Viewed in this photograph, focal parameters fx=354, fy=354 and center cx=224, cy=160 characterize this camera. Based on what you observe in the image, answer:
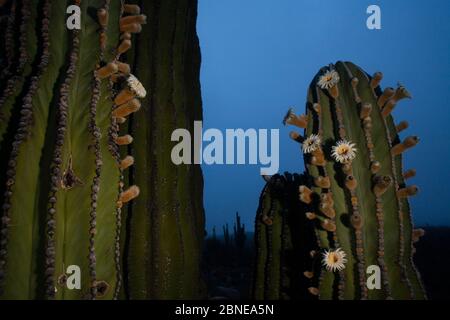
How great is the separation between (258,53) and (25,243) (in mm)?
73339

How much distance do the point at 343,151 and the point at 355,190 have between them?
22cm

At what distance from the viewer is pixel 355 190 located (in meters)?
1.93

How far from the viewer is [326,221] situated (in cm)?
188

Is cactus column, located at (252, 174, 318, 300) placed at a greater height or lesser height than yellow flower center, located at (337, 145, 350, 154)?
lesser

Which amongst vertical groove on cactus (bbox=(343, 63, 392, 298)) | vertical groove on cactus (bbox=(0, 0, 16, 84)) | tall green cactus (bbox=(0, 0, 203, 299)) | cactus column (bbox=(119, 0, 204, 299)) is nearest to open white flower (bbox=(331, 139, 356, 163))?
vertical groove on cactus (bbox=(343, 63, 392, 298))

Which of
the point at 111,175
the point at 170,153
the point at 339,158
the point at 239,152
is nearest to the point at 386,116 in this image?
the point at 339,158

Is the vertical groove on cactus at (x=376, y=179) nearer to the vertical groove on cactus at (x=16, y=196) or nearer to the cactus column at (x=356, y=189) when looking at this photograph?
the cactus column at (x=356, y=189)

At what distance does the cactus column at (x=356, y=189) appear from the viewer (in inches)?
74.0

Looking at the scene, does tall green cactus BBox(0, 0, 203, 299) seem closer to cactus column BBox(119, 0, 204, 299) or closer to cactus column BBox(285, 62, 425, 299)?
cactus column BBox(119, 0, 204, 299)

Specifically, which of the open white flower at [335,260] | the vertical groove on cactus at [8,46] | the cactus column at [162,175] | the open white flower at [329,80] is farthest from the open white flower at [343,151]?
the vertical groove on cactus at [8,46]

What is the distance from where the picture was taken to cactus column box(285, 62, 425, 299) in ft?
6.17

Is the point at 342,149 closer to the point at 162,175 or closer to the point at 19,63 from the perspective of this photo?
the point at 162,175

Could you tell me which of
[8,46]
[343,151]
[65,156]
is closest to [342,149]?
[343,151]
